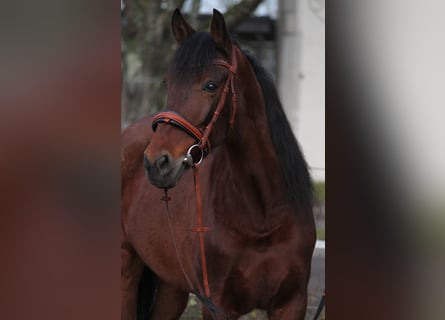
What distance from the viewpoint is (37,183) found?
1312 millimetres

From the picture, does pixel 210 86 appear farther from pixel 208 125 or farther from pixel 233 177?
pixel 233 177

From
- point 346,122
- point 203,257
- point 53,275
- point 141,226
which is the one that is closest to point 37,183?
point 53,275

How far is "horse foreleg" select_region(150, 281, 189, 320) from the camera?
2854 millimetres

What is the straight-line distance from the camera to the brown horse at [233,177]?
177 cm

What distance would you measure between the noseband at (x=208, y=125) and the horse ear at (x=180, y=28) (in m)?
0.17

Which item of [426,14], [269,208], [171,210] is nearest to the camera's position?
[426,14]

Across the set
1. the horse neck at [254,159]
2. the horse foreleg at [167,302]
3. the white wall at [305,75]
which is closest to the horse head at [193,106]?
the horse neck at [254,159]

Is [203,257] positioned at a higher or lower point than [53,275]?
lower

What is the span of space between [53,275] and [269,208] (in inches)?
34.8

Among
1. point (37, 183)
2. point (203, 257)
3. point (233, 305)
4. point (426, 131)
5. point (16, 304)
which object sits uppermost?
point (426, 131)

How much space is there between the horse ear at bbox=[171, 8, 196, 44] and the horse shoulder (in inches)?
28.4

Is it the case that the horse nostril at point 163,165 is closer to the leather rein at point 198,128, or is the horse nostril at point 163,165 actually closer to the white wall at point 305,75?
the leather rein at point 198,128

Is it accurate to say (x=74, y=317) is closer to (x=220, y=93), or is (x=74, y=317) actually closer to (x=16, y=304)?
(x=16, y=304)

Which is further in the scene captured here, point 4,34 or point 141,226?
point 141,226
